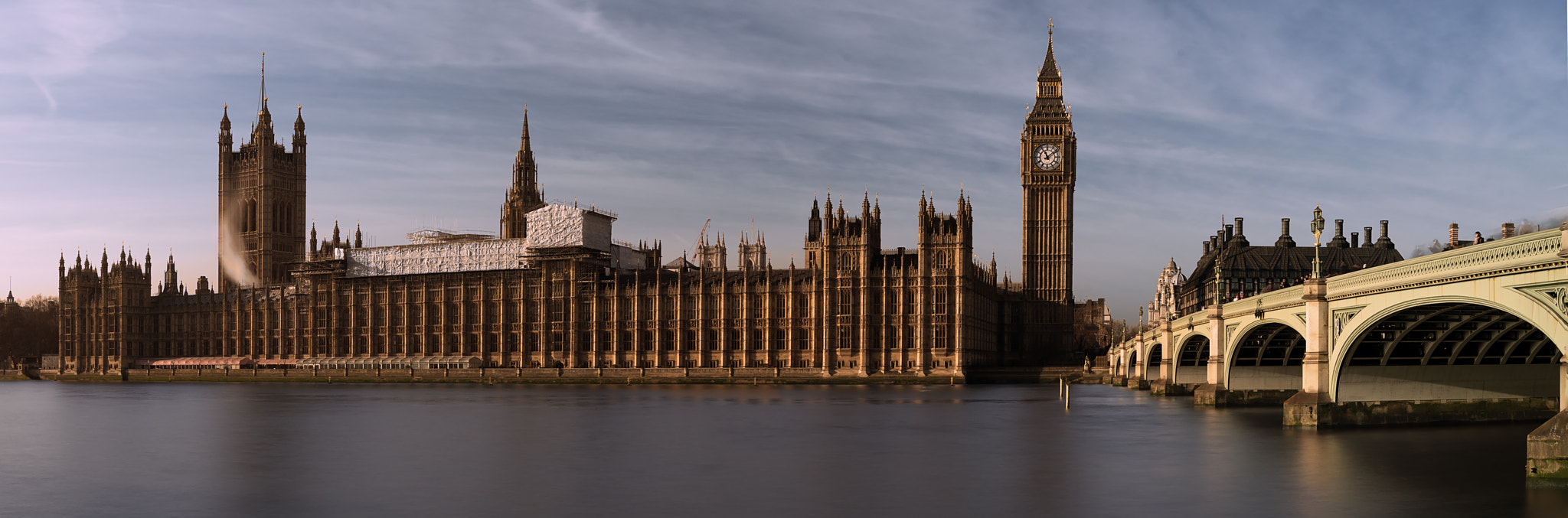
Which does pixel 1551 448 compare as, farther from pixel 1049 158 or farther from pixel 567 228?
pixel 1049 158

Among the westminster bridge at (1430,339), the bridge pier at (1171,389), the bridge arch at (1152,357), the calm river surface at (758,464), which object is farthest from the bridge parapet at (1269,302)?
the bridge arch at (1152,357)

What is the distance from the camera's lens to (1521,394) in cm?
5378

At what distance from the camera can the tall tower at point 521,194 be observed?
605ft

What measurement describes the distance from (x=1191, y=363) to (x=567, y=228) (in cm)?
7522

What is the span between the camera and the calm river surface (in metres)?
35.0

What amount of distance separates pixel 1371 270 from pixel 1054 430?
19.4 m

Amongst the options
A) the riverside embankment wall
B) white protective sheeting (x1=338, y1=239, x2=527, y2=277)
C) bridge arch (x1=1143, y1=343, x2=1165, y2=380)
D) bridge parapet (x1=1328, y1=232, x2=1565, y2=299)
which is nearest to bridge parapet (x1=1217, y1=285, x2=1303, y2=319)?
bridge parapet (x1=1328, y1=232, x2=1565, y2=299)

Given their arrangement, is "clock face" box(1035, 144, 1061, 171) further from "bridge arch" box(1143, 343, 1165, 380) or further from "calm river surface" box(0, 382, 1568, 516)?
"calm river surface" box(0, 382, 1568, 516)

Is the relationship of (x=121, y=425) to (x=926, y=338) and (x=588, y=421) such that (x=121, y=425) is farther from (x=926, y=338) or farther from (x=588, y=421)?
(x=926, y=338)

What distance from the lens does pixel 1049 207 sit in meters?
154

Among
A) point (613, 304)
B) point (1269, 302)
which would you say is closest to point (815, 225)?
point (613, 304)

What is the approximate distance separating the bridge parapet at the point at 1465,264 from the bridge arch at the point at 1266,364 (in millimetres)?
22453

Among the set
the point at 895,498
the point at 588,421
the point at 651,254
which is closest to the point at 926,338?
the point at 651,254

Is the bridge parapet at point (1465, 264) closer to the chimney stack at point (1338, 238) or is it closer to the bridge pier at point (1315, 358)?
the bridge pier at point (1315, 358)
